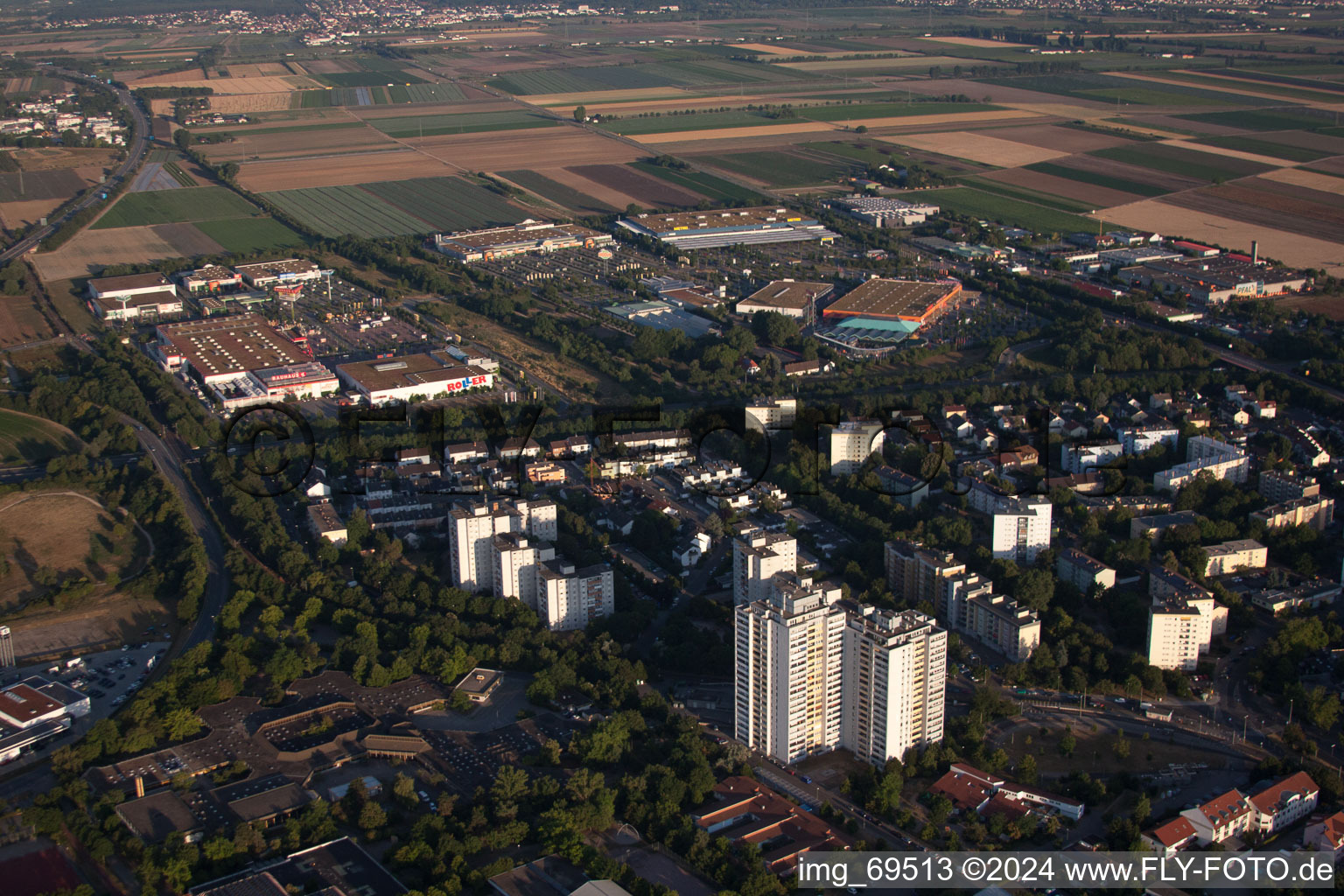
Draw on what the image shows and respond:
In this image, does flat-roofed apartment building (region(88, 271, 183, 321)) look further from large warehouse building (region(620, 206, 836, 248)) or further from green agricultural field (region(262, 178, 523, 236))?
large warehouse building (region(620, 206, 836, 248))

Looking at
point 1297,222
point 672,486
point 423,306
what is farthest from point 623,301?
point 1297,222

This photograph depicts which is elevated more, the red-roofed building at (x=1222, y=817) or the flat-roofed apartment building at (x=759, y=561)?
the flat-roofed apartment building at (x=759, y=561)

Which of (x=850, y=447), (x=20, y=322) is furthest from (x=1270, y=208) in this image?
(x=20, y=322)

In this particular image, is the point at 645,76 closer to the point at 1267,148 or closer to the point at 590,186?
the point at 590,186

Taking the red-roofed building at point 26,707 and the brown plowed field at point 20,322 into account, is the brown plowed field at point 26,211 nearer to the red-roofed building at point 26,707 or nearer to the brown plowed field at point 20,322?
the brown plowed field at point 20,322

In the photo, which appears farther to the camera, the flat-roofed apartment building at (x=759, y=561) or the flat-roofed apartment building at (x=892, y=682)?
the flat-roofed apartment building at (x=759, y=561)

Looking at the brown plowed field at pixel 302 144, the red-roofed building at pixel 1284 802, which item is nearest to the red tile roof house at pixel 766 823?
the red-roofed building at pixel 1284 802

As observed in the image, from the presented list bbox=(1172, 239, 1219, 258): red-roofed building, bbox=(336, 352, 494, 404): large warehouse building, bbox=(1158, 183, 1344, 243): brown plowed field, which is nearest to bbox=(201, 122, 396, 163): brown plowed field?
bbox=(336, 352, 494, 404): large warehouse building
